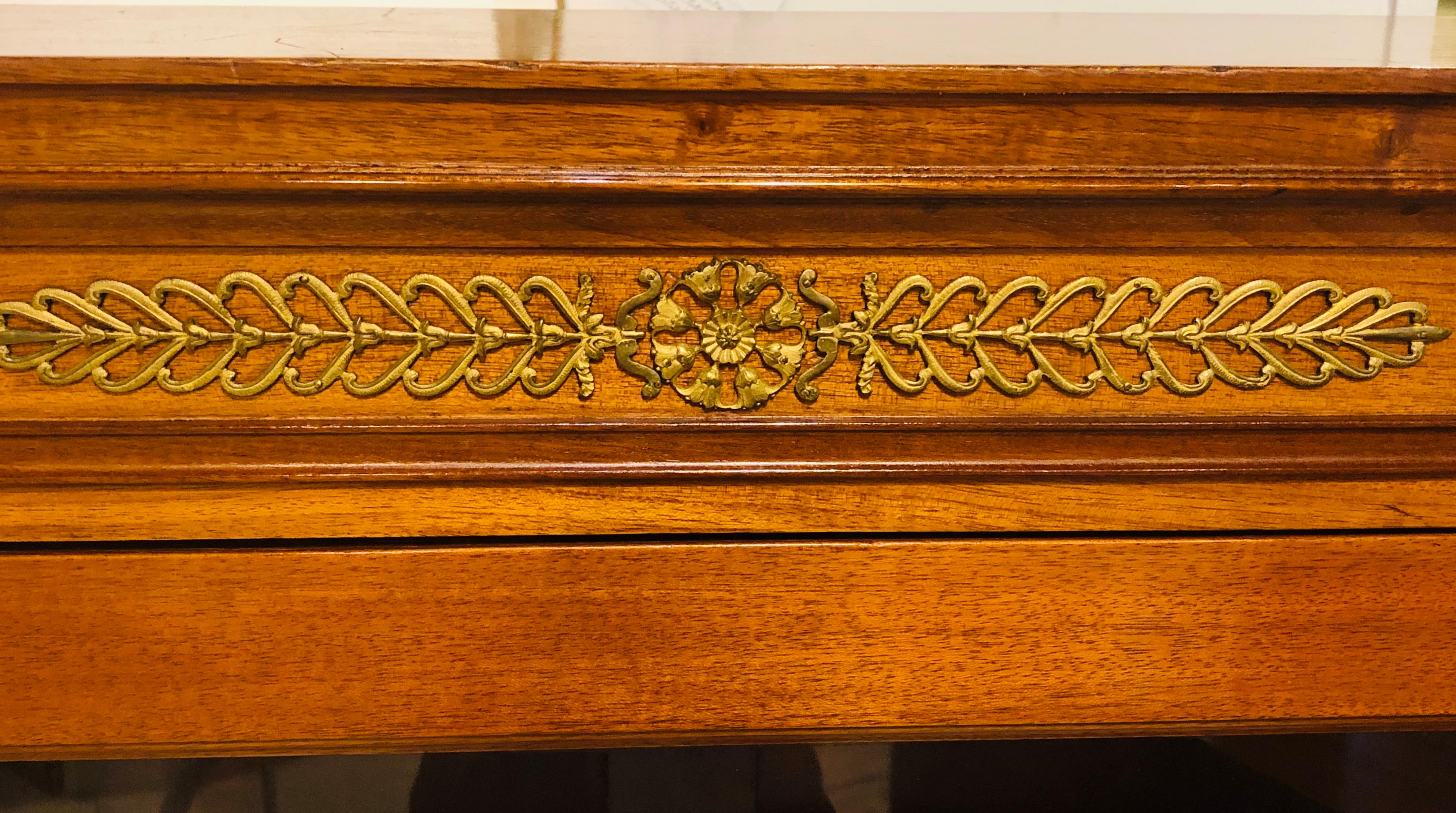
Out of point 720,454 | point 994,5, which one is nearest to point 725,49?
point 720,454

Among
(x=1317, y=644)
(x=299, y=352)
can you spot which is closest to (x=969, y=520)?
(x=1317, y=644)

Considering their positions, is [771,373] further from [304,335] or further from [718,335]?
[304,335]

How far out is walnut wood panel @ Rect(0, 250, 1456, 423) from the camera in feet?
1.40

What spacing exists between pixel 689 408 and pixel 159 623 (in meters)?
0.27

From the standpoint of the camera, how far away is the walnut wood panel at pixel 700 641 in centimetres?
46

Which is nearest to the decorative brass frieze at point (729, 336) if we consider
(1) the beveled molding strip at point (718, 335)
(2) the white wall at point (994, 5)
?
(1) the beveled molding strip at point (718, 335)

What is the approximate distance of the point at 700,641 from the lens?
1.54 feet

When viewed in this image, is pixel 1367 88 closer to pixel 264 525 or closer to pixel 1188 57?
pixel 1188 57

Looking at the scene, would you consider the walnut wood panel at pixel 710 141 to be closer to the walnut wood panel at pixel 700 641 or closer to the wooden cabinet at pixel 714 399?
the wooden cabinet at pixel 714 399

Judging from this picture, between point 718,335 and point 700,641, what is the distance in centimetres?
15

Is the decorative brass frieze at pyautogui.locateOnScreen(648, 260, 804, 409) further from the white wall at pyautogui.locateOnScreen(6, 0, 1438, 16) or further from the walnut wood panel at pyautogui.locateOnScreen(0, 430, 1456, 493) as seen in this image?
the white wall at pyautogui.locateOnScreen(6, 0, 1438, 16)

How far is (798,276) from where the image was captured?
436 millimetres

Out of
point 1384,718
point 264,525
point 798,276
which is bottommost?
point 1384,718

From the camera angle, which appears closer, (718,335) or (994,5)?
(718,335)
